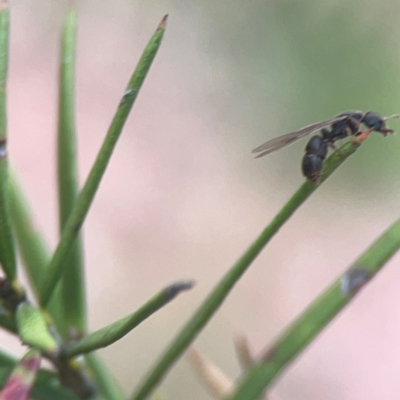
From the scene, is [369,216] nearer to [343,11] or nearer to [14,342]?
[343,11]

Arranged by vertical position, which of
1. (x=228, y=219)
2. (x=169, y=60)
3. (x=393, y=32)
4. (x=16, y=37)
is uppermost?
(x=16, y=37)

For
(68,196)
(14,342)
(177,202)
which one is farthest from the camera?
(177,202)

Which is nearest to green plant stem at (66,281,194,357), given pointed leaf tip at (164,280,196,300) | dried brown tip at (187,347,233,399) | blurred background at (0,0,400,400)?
pointed leaf tip at (164,280,196,300)

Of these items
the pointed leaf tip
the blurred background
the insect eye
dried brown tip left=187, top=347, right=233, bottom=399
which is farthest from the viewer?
the blurred background

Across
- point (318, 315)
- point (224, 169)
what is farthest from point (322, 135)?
point (224, 169)

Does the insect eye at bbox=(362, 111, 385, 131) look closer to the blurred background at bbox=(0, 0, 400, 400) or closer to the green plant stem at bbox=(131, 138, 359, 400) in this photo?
the green plant stem at bbox=(131, 138, 359, 400)

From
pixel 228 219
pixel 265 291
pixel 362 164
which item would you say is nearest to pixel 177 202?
pixel 228 219
